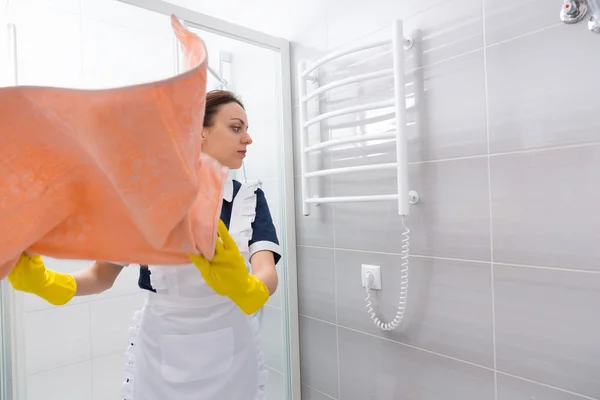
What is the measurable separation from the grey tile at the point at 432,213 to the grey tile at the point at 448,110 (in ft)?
0.16

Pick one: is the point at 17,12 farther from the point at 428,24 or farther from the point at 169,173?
the point at 428,24

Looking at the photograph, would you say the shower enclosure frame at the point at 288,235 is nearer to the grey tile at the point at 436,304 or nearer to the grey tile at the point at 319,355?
the grey tile at the point at 319,355

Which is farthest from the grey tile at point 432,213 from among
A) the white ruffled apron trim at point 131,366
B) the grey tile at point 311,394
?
the white ruffled apron trim at point 131,366

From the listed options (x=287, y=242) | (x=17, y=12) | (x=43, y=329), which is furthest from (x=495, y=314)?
(x=17, y=12)

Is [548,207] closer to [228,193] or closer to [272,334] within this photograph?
[228,193]

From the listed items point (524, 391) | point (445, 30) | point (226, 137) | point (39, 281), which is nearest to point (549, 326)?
point (524, 391)

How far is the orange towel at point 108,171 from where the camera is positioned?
43 centimetres

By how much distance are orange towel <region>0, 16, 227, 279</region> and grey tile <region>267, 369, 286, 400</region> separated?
3.94 ft

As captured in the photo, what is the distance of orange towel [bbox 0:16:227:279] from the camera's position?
43 centimetres

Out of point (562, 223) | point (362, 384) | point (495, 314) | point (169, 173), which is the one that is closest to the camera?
point (169, 173)

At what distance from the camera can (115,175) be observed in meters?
0.47

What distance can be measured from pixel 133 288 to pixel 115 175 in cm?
122

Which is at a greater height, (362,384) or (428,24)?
(428,24)

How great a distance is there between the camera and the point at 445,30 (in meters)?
1.14
